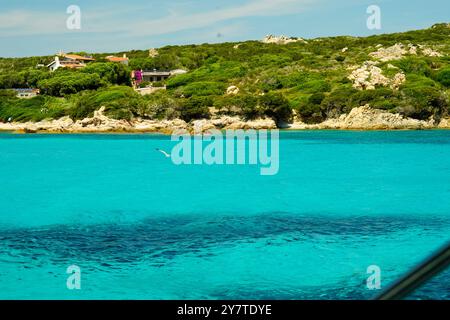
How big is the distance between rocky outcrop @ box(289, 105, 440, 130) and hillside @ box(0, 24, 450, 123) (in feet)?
1.41

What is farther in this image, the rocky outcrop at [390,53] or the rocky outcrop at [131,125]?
the rocky outcrop at [390,53]

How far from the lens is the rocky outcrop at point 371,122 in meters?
37.0

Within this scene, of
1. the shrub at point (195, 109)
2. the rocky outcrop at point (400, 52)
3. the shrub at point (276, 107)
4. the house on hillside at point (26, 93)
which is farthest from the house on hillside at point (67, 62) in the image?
the rocky outcrop at point (400, 52)

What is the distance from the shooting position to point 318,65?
49406 millimetres

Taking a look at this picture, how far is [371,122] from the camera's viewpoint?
1479 inches

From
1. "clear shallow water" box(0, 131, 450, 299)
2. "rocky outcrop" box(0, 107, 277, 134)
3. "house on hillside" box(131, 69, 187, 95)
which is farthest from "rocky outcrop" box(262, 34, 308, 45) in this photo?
"clear shallow water" box(0, 131, 450, 299)

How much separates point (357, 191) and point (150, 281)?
9.42 meters

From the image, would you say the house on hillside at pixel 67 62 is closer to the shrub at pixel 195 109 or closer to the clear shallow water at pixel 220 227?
the shrub at pixel 195 109
